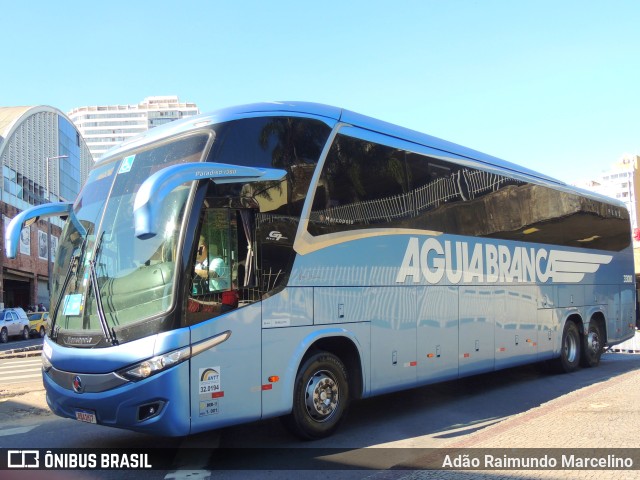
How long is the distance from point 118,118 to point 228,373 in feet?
661

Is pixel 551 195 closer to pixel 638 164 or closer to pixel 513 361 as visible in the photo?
pixel 513 361

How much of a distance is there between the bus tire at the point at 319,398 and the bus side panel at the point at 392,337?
1.97 feet

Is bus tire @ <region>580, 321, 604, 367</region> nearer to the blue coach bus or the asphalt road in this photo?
the asphalt road

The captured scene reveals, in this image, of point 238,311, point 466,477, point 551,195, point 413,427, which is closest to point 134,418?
point 238,311

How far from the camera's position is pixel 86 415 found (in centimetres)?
602

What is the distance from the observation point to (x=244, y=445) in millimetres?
7152

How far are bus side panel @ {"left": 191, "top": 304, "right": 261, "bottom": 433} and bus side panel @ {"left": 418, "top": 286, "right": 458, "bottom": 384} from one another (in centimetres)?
312

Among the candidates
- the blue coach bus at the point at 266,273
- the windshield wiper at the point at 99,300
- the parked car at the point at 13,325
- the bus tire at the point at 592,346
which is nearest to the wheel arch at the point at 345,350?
the blue coach bus at the point at 266,273

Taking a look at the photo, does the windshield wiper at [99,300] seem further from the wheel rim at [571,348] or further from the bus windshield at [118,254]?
the wheel rim at [571,348]

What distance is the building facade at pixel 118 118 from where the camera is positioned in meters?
189

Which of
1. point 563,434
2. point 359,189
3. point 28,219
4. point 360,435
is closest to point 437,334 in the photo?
point 360,435

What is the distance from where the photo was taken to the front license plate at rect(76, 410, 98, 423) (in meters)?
5.96

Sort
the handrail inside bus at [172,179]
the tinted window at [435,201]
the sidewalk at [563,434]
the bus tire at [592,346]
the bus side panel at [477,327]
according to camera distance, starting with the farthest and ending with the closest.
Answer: the bus tire at [592,346] → the bus side panel at [477,327] → the tinted window at [435,201] → the handrail inside bus at [172,179] → the sidewalk at [563,434]

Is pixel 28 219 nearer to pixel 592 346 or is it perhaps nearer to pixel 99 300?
pixel 99 300
